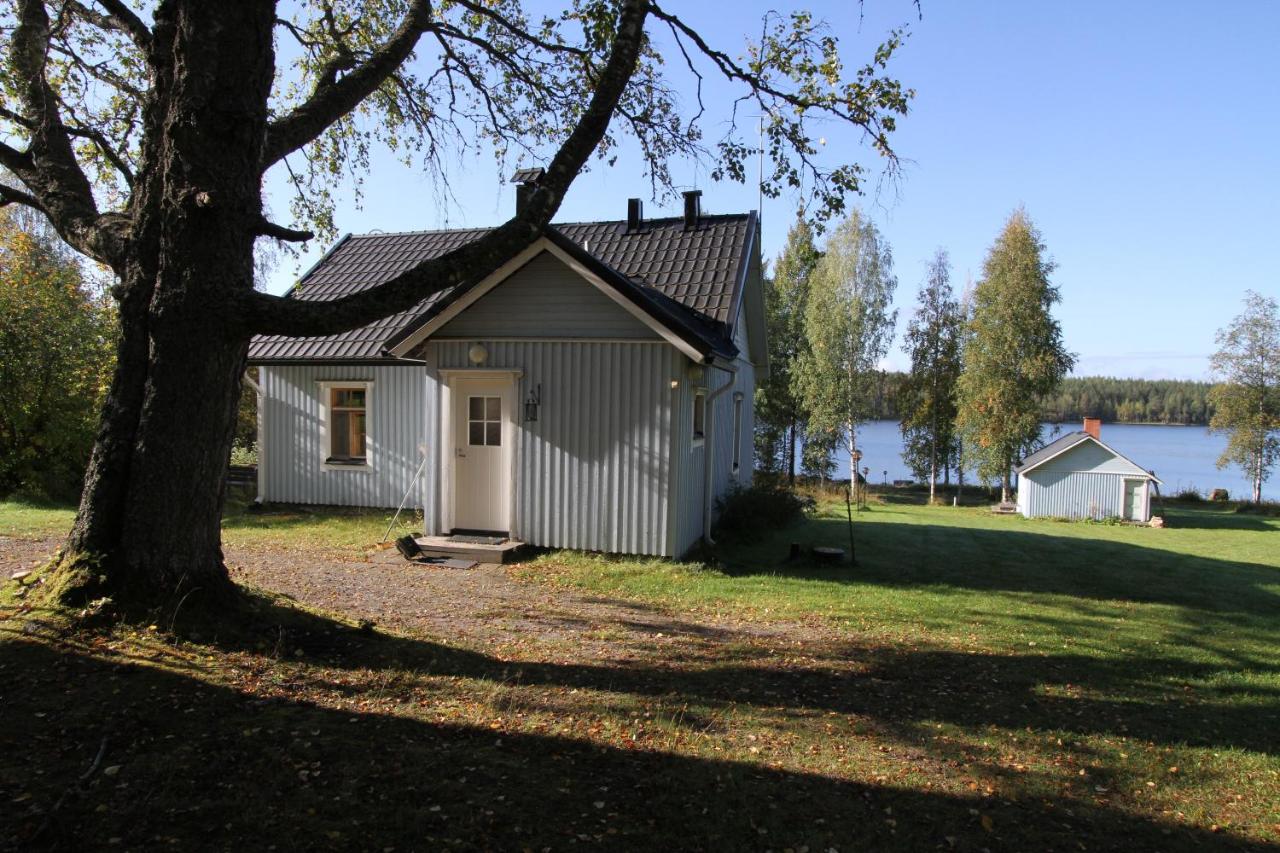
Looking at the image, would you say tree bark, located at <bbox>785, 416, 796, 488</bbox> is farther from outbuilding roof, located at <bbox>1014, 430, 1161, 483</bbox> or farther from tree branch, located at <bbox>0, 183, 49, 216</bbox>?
tree branch, located at <bbox>0, 183, 49, 216</bbox>

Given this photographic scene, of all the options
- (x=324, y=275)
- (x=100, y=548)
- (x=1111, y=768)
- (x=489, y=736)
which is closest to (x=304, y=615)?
(x=100, y=548)

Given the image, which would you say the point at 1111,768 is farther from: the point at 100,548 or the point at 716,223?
the point at 716,223

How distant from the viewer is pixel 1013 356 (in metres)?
31.8

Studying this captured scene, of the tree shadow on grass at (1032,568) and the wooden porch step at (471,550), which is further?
the wooden porch step at (471,550)

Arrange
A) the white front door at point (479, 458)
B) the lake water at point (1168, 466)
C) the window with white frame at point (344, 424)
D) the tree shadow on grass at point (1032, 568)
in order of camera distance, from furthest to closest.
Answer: the lake water at point (1168, 466) < the window with white frame at point (344, 424) < the white front door at point (479, 458) < the tree shadow on grass at point (1032, 568)

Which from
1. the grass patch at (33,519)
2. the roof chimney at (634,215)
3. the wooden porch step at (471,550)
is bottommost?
the wooden porch step at (471,550)

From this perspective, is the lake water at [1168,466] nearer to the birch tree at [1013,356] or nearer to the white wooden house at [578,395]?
the birch tree at [1013,356]

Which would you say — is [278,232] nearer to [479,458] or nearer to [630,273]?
[479,458]

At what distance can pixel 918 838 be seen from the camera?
342 cm

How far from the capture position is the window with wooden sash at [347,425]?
14.5m

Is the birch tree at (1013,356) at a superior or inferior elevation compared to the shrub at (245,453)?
superior

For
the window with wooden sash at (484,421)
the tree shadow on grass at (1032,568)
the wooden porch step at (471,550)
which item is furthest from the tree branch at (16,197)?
the tree shadow on grass at (1032,568)

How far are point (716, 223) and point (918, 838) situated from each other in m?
11.6

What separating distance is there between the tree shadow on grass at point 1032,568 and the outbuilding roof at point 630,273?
3650mm
